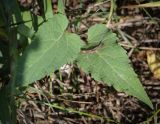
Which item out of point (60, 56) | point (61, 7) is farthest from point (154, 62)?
point (60, 56)

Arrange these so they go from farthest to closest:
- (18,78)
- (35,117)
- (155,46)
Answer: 1. (155,46)
2. (35,117)
3. (18,78)

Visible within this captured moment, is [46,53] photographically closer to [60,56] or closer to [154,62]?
[60,56]

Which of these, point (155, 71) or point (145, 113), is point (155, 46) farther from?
point (145, 113)

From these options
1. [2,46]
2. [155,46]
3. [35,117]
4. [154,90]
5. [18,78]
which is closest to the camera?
[18,78]

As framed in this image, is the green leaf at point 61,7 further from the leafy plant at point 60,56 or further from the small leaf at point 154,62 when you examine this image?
the small leaf at point 154,62

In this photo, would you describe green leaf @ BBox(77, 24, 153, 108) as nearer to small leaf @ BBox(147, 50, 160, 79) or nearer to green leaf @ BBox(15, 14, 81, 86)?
green leaf @ BBox(15, 14, 81, 86)

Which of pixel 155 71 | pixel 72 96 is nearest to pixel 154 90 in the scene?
pixel 155 71

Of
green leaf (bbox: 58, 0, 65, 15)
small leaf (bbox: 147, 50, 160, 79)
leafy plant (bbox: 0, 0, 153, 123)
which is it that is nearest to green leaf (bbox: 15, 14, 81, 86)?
leafy plant (bbox: 0, 0, 153, 123)
